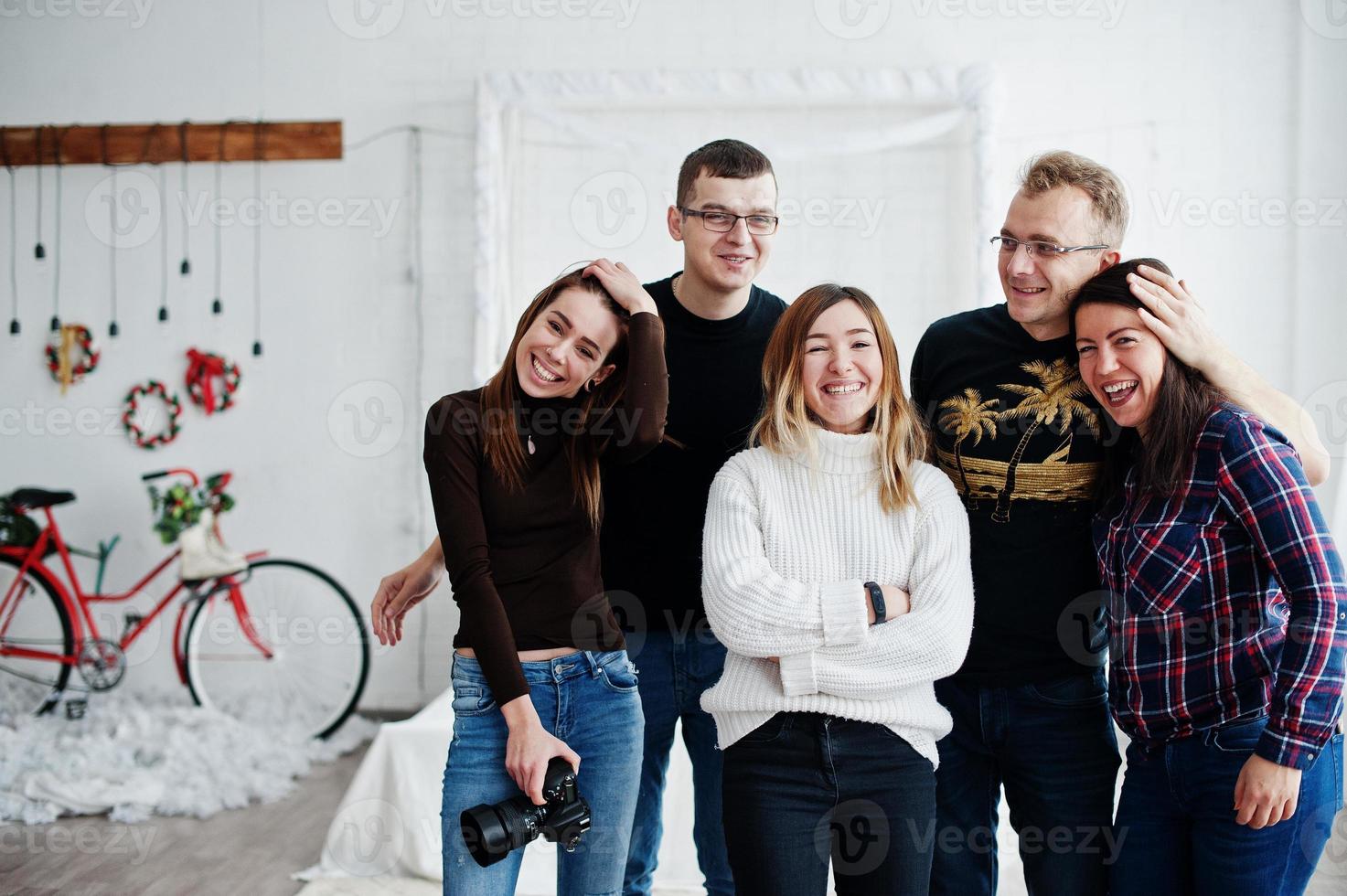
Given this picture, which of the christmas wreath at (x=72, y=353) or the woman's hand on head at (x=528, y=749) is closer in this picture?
the woman's hand on head at (x=528, y=749)

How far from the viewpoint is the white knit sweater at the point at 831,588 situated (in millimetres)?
1349

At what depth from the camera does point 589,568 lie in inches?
59.1

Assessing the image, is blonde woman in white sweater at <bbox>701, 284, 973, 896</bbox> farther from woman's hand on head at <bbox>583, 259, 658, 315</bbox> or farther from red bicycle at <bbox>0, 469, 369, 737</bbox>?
red bicycle at <bbox>0, 469, 369, 737</bbox>

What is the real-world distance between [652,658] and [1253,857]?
93 cm

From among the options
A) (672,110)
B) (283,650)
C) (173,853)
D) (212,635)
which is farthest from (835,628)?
(212,635)

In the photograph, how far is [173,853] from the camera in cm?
281

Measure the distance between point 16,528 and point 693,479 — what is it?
3186 mm

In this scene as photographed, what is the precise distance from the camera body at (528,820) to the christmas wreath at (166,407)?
126 inches

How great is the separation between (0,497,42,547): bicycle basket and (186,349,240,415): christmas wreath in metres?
0.75

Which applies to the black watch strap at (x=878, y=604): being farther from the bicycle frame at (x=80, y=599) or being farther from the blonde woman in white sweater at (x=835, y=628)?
the bicycle frame at (x=80, y=599)

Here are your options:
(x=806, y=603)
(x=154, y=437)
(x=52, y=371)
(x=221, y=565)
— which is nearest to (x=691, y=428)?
(x=806, y=603)

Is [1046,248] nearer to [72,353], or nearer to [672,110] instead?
[672,110]

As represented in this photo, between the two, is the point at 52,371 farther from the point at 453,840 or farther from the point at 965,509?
the point at 965,509

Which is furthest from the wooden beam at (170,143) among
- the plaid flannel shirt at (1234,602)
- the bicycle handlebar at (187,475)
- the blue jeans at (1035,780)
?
the plaid flannel shirt at (1234,602)
